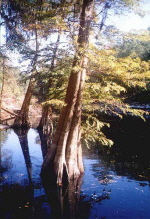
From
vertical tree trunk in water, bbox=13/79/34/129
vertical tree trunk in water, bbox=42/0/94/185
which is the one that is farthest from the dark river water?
vertical tree trunk in water, bbox=13/79/34/129

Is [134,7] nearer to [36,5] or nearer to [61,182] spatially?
[36,5]

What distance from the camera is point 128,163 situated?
38.1 feet

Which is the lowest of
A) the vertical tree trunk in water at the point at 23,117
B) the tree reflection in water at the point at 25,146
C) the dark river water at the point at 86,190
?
the dark river water at the point at 86,190

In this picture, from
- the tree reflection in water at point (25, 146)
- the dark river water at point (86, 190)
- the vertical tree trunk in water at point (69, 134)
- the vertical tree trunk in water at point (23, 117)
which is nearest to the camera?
the dark river water at point (86, 190)

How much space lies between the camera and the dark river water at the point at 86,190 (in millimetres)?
6332

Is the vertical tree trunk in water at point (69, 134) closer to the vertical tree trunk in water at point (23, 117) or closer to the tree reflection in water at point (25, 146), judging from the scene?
the tree reflection in water at point (25, 146)

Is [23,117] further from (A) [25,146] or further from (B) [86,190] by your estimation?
(B) [86,190]

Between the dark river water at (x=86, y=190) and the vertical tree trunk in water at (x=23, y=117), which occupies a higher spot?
the vertical tree trunk in water at (x=23, y=117)

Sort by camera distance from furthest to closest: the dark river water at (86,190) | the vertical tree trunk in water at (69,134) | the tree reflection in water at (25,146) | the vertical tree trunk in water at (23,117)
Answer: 1. the vertical tree trunk in water at (23,117)
2. the tree reflection in water at (25,146)
3. the vertical tree trunk in water at (69,134)
4. the dark river water at (86,190)

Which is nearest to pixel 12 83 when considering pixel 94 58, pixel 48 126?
pixel 48 126

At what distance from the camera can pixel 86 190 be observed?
7910 millimetres

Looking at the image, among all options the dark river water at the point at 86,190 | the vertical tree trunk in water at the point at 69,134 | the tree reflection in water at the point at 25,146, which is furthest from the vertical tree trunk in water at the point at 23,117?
the vertical tree trunk in water at the point at 69,134

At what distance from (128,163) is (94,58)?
306 inches

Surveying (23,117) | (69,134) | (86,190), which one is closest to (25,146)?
(23,117)
